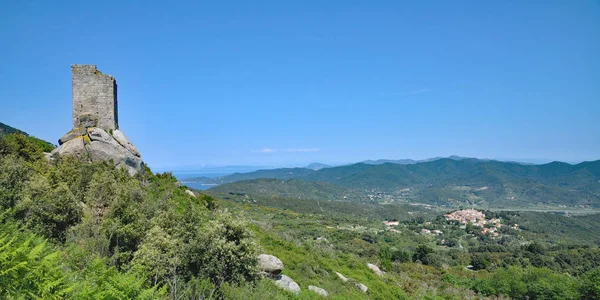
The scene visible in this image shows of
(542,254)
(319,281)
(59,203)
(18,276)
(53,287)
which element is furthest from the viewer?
(542,254)

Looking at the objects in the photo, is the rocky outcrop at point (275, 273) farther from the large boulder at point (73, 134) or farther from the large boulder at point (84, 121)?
the large boulder at point (84, 121)

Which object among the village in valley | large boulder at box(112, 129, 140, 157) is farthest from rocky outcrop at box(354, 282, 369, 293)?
the village in valley

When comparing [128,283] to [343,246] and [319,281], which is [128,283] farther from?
[343,246]

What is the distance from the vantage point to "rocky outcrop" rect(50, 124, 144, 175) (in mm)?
22234

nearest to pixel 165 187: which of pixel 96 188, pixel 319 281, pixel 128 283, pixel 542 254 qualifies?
pixel 96 188

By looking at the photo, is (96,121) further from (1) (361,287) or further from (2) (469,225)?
(2) (469,225)

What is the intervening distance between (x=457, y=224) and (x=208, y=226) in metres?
105

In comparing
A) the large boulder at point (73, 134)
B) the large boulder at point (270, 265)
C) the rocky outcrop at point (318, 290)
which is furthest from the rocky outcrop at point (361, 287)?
the large boulder at point (73, 134)

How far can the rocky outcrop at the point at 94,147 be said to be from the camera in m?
22.2

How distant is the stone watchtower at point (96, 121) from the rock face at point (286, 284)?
13.5m

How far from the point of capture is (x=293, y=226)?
63375 mm

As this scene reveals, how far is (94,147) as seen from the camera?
2272cm

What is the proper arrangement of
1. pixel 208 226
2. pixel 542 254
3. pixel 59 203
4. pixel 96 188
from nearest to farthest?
pixel 208 226
pixel 59 203
pixel 96 188
pixel 542 254

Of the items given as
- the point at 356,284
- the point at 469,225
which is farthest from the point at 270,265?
the point at 469,225
